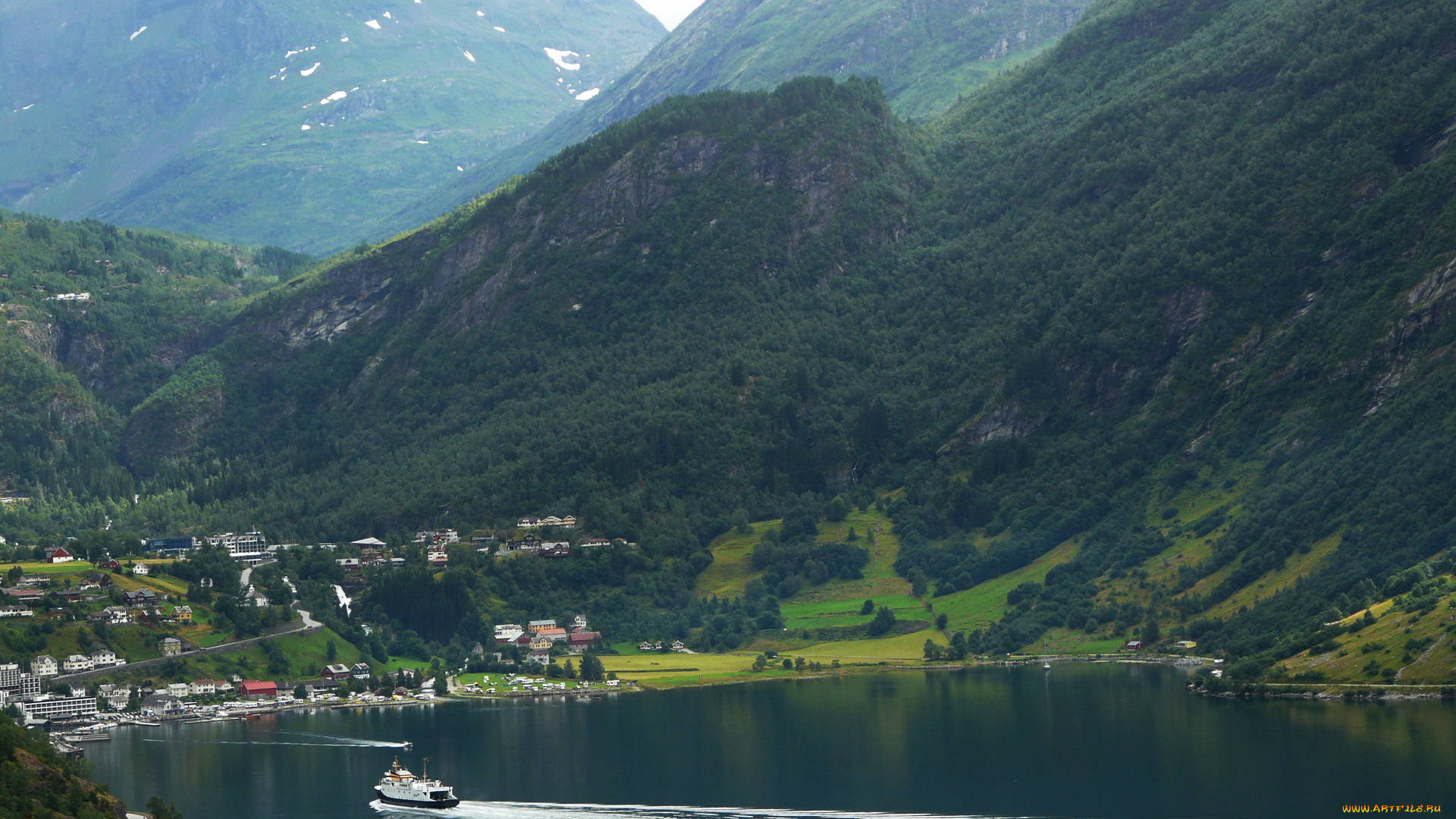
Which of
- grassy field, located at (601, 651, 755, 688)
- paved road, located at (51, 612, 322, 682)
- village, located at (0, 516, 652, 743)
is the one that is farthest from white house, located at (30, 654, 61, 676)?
grassy field, located at (601, 651, 755, 688)

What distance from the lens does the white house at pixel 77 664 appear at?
170000 mm

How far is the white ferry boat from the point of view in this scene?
124738mm

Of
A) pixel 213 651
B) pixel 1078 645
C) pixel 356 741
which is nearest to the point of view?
pixel 356 741

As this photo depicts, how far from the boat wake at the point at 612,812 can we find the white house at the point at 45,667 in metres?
55.6

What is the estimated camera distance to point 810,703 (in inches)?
6535

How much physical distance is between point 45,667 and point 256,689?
20.1 metres

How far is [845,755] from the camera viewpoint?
5300 inches

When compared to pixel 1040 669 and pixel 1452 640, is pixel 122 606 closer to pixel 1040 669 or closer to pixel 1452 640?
pixel 1040 669

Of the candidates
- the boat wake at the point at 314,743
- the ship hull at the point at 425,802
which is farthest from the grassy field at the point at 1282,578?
the ship hull at the point at 425,802

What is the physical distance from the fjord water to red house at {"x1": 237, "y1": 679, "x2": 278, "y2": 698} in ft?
24.5

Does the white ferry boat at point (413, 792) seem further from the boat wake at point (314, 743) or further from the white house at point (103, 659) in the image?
the white house at point (103, 659)

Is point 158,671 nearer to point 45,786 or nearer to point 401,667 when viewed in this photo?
point 401,667

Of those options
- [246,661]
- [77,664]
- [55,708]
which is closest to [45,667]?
[77,664]

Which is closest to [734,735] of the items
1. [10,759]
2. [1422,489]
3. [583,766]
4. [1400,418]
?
[583,766]
